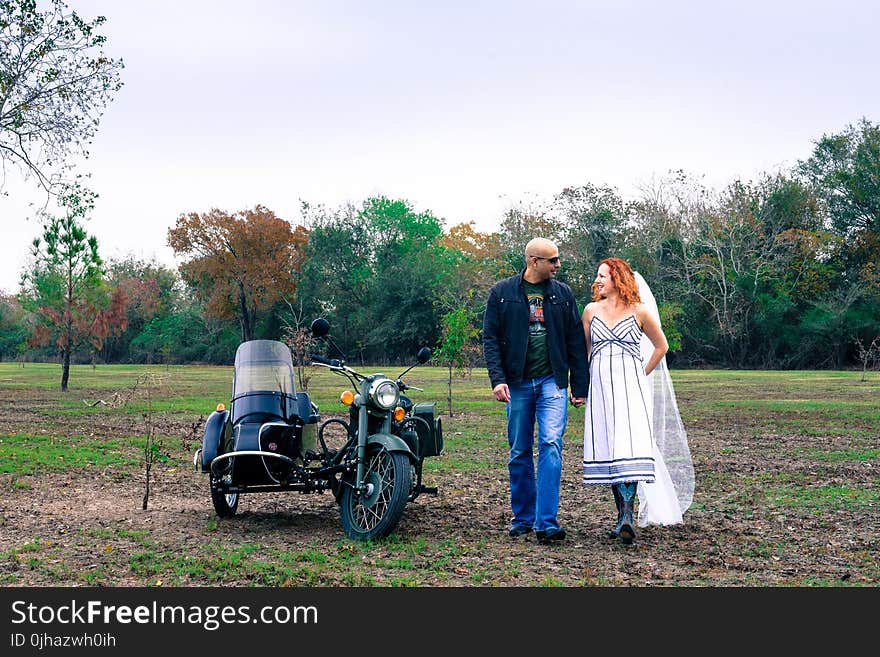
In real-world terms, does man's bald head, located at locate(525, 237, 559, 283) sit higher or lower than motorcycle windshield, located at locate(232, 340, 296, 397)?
higher

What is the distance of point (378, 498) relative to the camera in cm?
688

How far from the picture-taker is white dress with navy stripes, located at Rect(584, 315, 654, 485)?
6871 millimetres

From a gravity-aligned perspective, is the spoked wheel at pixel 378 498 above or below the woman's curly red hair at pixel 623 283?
below

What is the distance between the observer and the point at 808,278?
58.6 metres

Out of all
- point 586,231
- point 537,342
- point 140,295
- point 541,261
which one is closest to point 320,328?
point 537,342

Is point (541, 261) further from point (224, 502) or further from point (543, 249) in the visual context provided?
point (224, 502)

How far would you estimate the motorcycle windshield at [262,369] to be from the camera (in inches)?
307

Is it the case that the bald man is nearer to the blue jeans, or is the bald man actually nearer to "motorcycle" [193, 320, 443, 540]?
the blue jeans

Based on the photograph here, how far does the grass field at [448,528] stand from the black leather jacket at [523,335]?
4.04 feet

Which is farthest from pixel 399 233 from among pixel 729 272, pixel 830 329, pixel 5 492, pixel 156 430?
pixel 5 492

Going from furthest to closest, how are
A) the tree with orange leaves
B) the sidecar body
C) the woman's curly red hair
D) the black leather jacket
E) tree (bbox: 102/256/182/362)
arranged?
tree (bbox: 102/256/182/362) < the tree with orange leaves < the sidecar body < the woman's curly red hair < the black leather jacket

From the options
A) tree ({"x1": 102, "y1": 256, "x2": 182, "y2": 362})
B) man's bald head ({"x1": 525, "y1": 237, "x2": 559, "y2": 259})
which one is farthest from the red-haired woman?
tree ({"x1": 102, "y1": 256, "x2": 182, "y2": 362})

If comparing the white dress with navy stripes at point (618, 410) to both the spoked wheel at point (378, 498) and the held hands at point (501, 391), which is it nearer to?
the held hands at point (501, 391)

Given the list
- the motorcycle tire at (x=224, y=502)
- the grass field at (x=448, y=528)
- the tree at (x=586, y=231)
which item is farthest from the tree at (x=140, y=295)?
the motorcycle tire at (x=224, y=502)
